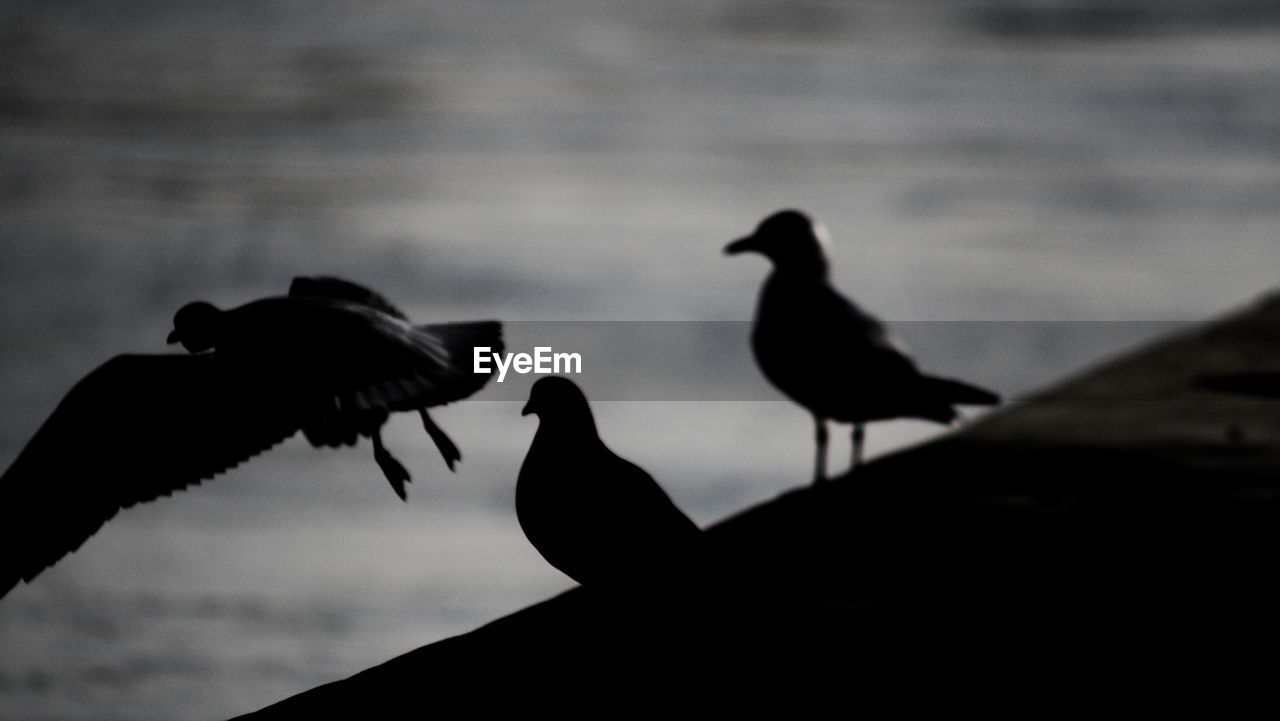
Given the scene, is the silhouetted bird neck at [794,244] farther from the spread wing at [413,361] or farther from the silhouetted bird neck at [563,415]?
the silhouetted bird neck at [563,415]

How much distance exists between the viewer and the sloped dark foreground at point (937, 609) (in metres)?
3.56

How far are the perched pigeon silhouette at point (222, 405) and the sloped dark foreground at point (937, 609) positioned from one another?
56 cm

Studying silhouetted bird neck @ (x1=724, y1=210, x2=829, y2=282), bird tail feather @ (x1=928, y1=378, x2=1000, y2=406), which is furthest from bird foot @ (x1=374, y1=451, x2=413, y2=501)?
silhouetted bird neck @ (x1=724, y1=210, x2=829, y2=282)

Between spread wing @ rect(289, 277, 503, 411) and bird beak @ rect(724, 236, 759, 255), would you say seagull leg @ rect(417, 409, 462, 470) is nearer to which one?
spread wing @ rect(289, 277, 503, 411)

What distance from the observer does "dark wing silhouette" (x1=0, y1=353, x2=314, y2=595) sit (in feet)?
12.3

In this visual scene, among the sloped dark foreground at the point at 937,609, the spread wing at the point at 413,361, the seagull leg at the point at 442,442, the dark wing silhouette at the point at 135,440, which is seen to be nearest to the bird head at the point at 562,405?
the spread wing at the point at 413,361

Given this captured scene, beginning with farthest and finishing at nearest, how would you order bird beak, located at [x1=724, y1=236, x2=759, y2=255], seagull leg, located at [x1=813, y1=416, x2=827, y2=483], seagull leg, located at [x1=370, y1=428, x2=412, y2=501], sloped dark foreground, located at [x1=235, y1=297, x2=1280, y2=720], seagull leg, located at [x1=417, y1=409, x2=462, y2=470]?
bird beak, located at [x1=724, y1=236, x2=759, y2=255] → seagull leg, located at [x1=813, y1=416, x2=827, y2=483] → seagull leg, located at [x1=417, y1=409, x2=462, y2=470] → seagull leg, located at [x1=370, y1=428, x2=412, y2=501] → sloped dark foreground, located at [x1=235, y1=297, x2=1280, y2=720]

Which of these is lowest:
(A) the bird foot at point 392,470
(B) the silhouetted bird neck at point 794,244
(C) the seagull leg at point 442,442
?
(A) the bird foot at point 392,470

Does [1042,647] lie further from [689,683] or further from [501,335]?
[501,335]

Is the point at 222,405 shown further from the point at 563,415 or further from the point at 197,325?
the point at 563,415

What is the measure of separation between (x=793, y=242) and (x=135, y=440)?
11.3 feet

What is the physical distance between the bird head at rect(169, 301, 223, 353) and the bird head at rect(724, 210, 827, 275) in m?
2.94

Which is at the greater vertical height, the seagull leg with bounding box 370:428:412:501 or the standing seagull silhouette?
the standing seagull silhouette

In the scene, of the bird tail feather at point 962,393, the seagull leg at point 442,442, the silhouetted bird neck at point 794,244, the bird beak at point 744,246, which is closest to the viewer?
the seagull leg at point 442,442
